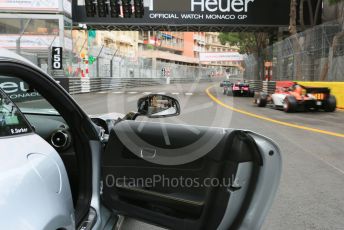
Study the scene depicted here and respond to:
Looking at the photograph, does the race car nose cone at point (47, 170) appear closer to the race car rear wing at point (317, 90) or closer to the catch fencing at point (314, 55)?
the race car rear wing at point (317, 90)

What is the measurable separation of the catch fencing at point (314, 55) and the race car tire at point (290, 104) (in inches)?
278

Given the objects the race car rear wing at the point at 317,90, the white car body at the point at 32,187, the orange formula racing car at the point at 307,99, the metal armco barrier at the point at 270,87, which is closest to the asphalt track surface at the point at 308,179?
the white car body at the point at 32,187

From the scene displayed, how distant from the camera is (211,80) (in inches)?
3447

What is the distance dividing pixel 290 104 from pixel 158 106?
1124cm

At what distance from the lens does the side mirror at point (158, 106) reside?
3090mm

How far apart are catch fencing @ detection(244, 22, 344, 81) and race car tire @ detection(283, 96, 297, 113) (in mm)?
7055

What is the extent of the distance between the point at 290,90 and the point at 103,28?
22.5 metres

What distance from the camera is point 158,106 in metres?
3.14

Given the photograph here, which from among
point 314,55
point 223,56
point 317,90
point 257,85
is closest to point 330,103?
point 317,90

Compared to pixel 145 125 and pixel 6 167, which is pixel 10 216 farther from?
pixel 145 125

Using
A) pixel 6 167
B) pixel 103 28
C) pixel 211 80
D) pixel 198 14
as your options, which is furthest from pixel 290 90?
pixel 211 80

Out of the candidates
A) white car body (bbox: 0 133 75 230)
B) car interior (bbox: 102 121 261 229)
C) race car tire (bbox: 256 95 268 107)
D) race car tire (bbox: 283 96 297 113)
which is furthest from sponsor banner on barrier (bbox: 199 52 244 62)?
white car body (bbox: 0 133 75 230)

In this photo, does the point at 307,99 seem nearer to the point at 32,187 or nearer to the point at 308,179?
the point at 308,179

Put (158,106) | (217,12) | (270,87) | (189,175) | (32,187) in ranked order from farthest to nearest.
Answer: (217,12), (270,87), (158,106), (189,175), (32,187)
